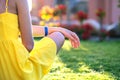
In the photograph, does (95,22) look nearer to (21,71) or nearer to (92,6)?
(92,6)

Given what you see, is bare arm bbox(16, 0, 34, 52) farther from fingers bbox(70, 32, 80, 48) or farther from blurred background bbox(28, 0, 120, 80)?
fingers bbox(70, 32, 80, 48)

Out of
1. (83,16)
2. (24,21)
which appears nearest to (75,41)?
(24,21)

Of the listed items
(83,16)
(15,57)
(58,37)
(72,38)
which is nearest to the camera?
(15,57)

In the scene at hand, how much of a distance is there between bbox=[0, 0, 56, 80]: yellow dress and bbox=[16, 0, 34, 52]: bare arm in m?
0.04

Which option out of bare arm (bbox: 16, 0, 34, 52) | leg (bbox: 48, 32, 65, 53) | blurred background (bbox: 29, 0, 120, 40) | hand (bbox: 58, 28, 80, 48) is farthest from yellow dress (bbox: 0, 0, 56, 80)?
blurred background (bbox: 29, 0, 120, 40)

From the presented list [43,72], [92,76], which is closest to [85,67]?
[92,76]

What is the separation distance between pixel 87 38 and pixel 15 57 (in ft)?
45.6

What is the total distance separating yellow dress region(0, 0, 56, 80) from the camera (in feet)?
10.4

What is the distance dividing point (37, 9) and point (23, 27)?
20949mm

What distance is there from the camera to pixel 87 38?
Answer: 17.0m

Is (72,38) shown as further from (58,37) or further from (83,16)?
(83,16)

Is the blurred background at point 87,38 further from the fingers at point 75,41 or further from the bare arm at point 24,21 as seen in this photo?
the fingers at point 75,41

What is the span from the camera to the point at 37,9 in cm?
2412

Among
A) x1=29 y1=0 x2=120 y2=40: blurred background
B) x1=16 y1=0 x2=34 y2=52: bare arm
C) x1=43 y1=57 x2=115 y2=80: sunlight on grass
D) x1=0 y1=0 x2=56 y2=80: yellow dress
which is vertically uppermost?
x1=16 y1=0 x2=34 y2=52: bare arm
